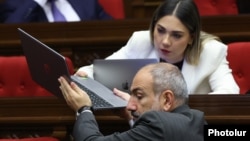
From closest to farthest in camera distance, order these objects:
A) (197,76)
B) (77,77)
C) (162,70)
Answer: (162,70)
(77,77)
(197,76)

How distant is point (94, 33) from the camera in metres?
1.09

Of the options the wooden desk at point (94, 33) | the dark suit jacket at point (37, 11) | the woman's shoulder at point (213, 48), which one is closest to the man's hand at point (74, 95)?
the woman's shoulder at point (213, 48)

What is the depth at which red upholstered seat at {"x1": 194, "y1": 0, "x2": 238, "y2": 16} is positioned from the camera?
1.22 meters

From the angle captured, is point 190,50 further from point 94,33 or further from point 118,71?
point 94,33

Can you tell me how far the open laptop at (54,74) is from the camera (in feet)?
2.21

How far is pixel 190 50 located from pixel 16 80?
0.28 metres

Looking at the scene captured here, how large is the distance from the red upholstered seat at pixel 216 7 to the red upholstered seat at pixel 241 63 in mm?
270

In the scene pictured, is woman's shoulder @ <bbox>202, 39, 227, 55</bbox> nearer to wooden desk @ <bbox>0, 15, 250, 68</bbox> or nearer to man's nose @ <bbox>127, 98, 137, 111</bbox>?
wooden desk @ <bbox>0, 15, 250, 68</bbox>

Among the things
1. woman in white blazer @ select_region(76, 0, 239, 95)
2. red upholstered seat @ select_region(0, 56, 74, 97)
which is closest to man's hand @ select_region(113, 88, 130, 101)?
woman in white blazer @ select_region(76, 0, 239, 95)

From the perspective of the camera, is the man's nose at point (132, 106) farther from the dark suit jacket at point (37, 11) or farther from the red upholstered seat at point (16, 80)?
the dark suit jacket at point (37, 11)

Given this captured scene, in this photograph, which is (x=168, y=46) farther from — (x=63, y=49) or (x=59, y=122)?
(x=63, y=49)

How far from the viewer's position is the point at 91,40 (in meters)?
1.08

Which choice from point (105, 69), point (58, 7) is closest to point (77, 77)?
point (105, 69)

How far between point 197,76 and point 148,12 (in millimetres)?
549
